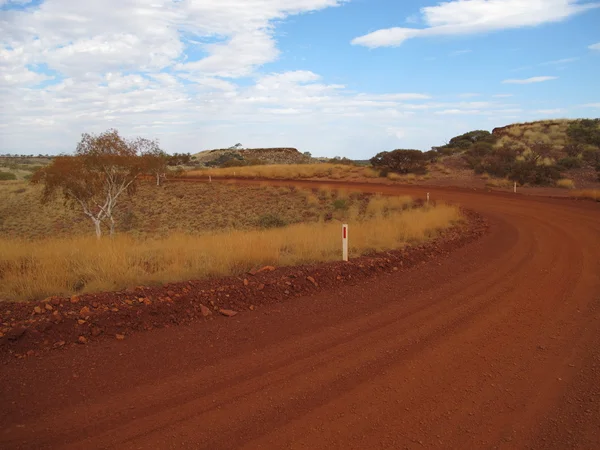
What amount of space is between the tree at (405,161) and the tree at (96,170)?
1076 inches

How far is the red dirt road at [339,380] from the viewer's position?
3.82 metres

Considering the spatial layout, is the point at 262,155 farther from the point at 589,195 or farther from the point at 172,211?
the point at 589,195

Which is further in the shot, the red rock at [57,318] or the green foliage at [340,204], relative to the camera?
the green foliage at [340,204]

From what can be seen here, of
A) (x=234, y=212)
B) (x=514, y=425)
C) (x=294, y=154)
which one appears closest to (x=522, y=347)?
(x=514, y=425)

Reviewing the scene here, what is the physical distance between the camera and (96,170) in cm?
1816

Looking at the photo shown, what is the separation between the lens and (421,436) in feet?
12.5

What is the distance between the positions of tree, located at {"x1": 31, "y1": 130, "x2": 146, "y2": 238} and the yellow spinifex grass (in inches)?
280

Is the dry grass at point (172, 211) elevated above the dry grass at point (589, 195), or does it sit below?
below

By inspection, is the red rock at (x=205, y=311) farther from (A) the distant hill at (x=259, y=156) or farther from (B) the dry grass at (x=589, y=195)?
(A) the distant hill at (x=259, y=156)

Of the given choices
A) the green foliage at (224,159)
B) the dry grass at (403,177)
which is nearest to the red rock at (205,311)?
the dry grass at (403,177)

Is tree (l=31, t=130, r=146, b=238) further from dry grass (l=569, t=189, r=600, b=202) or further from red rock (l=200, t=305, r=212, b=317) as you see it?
dry grass (l=569, t=189, r=600, b=202)

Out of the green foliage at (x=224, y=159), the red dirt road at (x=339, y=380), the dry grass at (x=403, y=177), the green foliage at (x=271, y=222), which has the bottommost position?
the green foliage at (x=271, y=222)

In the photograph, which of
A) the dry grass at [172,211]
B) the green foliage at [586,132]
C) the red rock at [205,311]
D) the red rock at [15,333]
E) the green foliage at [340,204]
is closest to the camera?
the red rock at [15,333]

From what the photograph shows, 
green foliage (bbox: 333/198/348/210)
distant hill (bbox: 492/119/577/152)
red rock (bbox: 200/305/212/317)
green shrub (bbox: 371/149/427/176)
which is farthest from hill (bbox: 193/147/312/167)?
red rock (bbox: 200/305/212/317)
